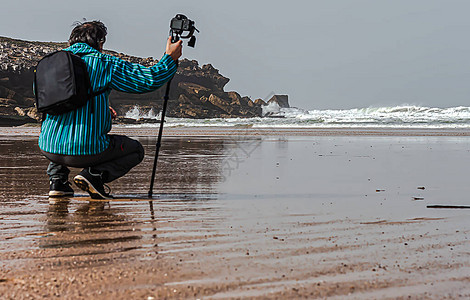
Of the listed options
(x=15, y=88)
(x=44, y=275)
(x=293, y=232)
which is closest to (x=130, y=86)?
(x=293, y=232)

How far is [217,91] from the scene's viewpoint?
311 ft

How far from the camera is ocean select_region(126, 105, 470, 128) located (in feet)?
82.0

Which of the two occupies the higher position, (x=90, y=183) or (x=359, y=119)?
(x=359, y=119)

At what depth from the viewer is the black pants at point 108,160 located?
388cm

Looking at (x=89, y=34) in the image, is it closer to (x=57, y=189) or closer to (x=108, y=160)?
(x=108, y=160)

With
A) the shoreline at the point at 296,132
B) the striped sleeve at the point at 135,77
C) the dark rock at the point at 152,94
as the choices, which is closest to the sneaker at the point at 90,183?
the striped sleeve at the point at 135,77

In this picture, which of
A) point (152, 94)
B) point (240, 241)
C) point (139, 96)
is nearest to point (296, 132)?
point (240, 241)

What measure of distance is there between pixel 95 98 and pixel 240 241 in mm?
1723

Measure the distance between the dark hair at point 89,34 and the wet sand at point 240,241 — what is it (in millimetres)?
1203

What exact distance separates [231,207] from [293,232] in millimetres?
930

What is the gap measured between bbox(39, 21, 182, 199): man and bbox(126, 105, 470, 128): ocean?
29.3ft

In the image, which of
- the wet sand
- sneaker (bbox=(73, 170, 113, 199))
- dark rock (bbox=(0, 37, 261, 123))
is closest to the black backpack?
sneaker (bbox=(73, 170, 113, 199))

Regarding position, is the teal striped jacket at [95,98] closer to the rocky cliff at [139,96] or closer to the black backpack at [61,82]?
the black backpack at [61,82]

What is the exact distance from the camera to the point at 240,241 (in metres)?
2.66
